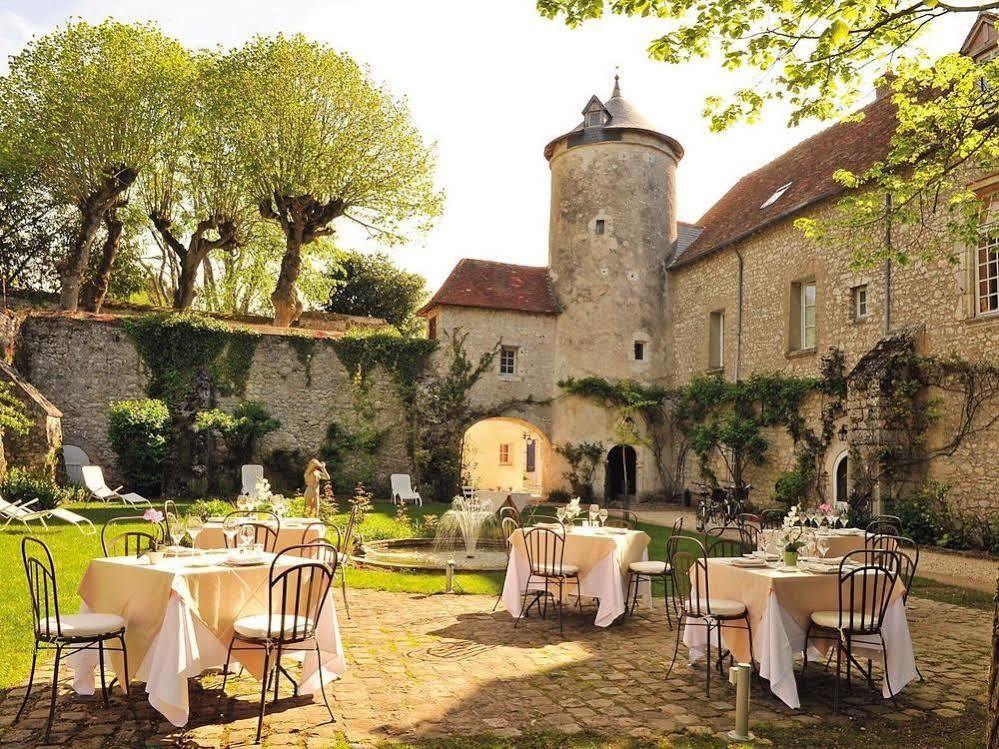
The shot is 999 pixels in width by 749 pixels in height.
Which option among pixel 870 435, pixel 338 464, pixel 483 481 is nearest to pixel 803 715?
pixel 870 435

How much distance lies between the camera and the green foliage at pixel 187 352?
19078 mm

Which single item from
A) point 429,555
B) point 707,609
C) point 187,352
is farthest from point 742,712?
point 187,352

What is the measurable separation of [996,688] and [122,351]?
64.3 ft

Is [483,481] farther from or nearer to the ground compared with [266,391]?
nearer to the ground

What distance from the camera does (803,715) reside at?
474cm

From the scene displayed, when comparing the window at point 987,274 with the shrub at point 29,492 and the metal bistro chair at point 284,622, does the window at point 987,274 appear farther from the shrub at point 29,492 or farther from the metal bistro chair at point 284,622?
the shrub at point 29,492

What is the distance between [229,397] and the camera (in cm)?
1969

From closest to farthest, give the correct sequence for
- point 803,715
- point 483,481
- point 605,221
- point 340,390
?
point 803,715 → point 340,390 → point 605,221 → point 483,481

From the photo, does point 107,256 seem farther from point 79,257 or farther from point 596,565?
point 596,565

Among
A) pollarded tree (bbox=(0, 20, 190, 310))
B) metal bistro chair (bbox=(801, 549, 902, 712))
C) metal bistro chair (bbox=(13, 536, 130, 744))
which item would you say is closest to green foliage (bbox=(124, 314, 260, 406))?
pollarded tree (bbox=(0, 20, 190, 310))

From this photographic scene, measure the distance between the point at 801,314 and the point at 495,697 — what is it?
14553mm

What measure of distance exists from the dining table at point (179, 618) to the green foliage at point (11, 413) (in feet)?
33.6

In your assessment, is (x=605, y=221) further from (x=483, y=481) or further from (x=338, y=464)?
(x=483, y=481)

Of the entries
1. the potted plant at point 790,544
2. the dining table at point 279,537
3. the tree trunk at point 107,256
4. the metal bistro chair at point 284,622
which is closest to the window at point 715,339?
the dining table at point 279,537
